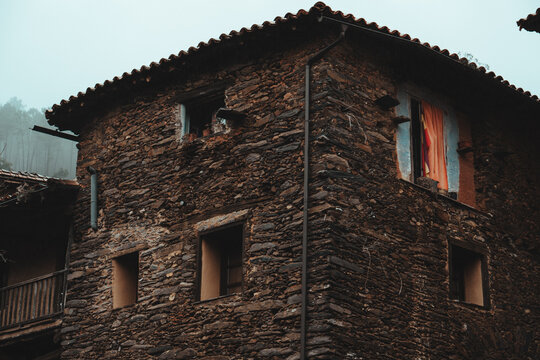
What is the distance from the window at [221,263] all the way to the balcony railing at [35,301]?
126 inches

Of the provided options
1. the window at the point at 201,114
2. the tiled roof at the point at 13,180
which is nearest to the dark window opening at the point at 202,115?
the window at the point at 201,114

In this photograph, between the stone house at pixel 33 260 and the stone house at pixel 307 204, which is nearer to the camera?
the stone house at pixel 307 204

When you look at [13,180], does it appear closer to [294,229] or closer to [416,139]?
[294,229]

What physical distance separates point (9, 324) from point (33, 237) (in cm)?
221

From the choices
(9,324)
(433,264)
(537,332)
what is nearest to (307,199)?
(433,264)

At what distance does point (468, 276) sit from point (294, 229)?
3.48 meters

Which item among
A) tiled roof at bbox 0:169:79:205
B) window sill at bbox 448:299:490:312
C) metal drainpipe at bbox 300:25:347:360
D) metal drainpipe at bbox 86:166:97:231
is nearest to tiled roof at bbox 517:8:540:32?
metal drainpipe at bbox 300:25:347:360

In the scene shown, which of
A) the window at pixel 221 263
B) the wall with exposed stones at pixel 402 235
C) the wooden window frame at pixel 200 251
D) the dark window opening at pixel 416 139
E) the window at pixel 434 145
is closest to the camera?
the wall with exposed stones at pixel 402 235

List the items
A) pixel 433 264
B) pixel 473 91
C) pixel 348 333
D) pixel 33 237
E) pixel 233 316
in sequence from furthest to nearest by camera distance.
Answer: pixel 33 237, pixel 473 91, pixel 433 264, pixel 233 316, pixel 348 333

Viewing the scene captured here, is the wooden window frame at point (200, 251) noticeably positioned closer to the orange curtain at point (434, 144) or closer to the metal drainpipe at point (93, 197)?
the metal drainpipe at point (93, 197)

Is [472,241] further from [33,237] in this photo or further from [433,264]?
[33,237]

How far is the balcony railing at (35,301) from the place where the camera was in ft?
44.4

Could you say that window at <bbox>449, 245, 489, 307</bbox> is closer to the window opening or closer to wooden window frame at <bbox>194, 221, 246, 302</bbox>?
the window opening

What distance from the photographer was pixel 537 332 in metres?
12.8
